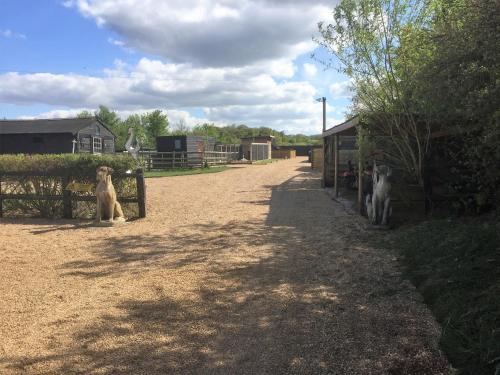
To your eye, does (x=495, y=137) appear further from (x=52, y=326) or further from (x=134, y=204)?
(x=134, y=204)

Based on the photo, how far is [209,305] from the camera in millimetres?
4727

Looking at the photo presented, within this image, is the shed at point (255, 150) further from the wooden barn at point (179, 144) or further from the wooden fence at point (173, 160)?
the wooden fence at point (173, 160)

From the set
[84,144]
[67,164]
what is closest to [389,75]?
[67,164]

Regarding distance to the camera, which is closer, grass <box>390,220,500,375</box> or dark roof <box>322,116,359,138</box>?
grass <box>390,220,500,375</box>

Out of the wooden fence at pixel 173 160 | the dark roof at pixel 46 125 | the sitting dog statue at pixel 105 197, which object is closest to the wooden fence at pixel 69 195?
the sitting dog statue at pixel 105 197

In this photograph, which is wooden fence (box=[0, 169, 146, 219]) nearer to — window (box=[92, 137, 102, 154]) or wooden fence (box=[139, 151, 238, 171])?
wooden fence (box=[139, 151, 238, 171])

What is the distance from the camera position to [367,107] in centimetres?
1025

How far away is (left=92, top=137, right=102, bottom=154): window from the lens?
125 feet

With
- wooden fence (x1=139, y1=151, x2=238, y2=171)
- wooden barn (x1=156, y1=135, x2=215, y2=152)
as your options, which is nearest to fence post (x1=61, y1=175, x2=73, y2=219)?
wooden fence (x1=139, y1=151, x2=238, y2=171)

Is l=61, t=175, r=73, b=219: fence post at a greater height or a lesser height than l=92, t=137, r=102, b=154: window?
lesser

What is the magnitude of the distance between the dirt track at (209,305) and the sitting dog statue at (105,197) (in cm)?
90

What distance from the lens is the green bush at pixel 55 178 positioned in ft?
34.6

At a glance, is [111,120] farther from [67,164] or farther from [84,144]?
[67,164]

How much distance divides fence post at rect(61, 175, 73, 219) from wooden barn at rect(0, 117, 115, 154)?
25.6 metres
